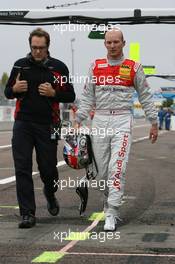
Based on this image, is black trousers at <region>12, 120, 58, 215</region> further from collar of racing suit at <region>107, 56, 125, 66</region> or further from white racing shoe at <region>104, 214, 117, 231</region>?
collar of racing suit at <region>107, 56, 125, 66</region>

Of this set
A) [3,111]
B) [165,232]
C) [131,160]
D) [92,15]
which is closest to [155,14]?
[92,15]

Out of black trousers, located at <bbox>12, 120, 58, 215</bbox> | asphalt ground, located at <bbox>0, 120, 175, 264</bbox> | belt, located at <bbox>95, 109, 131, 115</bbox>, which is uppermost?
belt, located at <bbox>95, 109, 131, 115</bbox>

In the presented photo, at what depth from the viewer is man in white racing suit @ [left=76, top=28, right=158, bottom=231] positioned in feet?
21.2

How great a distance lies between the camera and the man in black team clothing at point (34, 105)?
6598mm

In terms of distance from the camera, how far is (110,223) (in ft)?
20.7

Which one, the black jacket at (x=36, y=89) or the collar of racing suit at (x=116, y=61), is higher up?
the collar of racing suit at (x=116, y=61)

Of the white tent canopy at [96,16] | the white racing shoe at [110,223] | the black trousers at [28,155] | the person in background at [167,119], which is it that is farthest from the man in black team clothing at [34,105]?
the person in background at [167,119]

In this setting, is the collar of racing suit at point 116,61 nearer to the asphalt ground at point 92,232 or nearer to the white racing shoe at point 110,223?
the asphalt ground at point 92,232

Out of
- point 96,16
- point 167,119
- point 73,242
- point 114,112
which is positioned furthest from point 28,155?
point 167,119

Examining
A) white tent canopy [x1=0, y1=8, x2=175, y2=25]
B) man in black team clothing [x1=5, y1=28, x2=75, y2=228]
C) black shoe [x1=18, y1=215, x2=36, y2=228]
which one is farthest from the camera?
white tent canopy [x1=0, y1=8, x2=175, y2=25]

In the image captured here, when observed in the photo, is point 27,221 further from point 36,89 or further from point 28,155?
point 36,89

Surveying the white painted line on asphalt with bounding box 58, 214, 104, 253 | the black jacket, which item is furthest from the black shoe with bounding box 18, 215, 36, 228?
the black jacket

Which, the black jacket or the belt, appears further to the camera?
Result: the black jacket

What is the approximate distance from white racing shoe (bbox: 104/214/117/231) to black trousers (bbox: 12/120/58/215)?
32.5 inches
